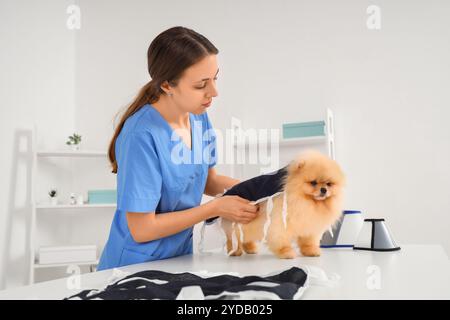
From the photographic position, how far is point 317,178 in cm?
123

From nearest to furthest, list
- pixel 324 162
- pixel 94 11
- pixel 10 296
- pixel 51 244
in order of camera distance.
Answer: pixel 10 296, pixel 324 162, pixel 51 244, pixel 94 11

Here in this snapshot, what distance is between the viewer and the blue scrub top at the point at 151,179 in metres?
1.22

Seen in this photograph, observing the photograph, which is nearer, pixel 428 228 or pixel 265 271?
pixel 265 271

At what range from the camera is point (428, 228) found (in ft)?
9.01

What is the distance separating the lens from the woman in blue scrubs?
1.22 m

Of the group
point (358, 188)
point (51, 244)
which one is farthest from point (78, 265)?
point (358, 188)

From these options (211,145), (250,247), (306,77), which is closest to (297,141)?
(306,77)

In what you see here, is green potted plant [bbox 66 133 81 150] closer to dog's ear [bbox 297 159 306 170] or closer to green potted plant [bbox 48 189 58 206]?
green potted plant [bbox 48 189 58 206]

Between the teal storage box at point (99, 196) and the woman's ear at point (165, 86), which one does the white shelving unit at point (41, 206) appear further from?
the woman's ear at point (165, 86)

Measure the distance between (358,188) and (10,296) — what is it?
2.45 meters

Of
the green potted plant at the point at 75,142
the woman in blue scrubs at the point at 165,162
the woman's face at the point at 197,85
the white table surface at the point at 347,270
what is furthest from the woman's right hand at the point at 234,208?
the green potted plant at the point at 75,142

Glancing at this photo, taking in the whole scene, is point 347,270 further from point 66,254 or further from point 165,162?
point 66,254

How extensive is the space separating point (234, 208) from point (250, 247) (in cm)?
21
